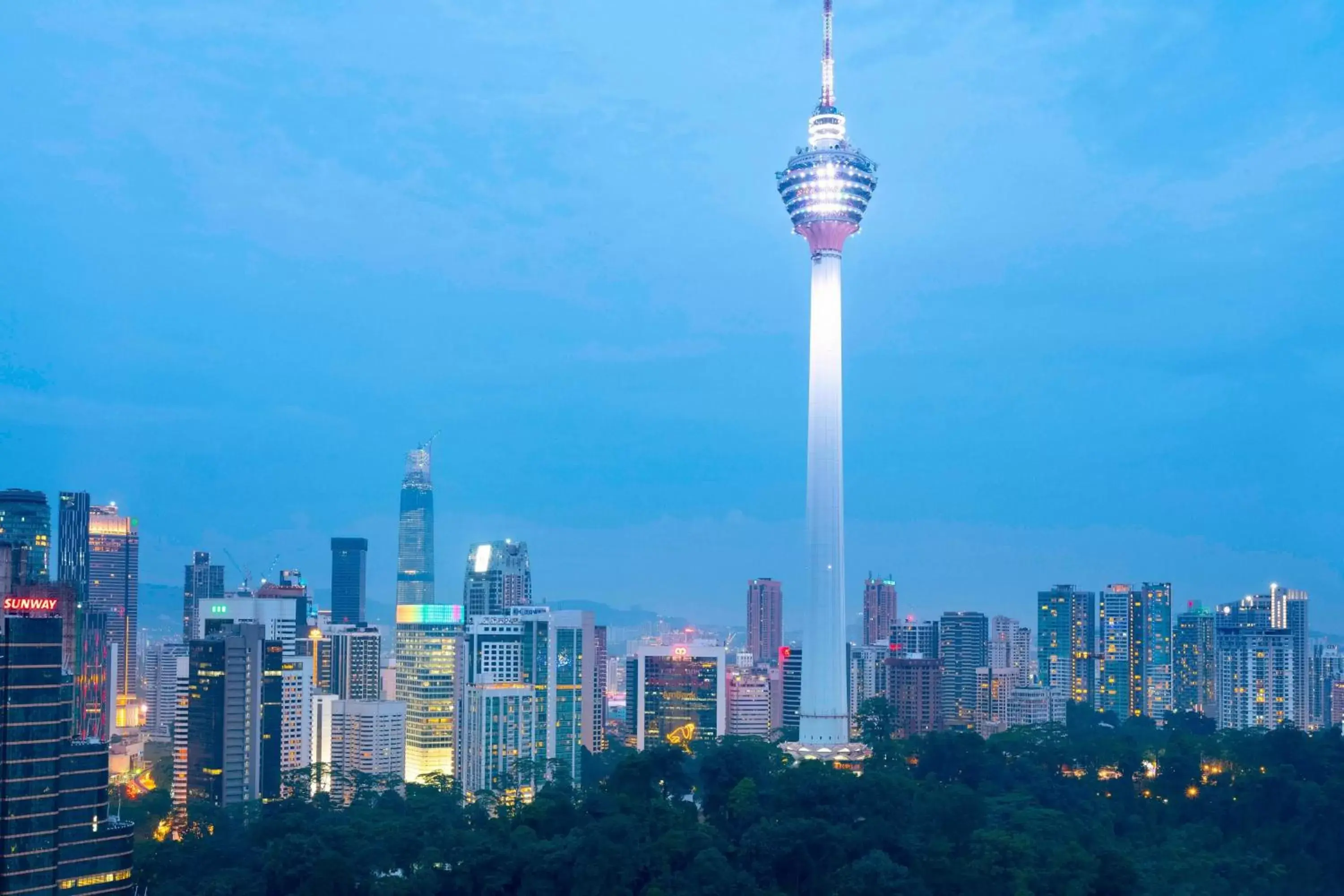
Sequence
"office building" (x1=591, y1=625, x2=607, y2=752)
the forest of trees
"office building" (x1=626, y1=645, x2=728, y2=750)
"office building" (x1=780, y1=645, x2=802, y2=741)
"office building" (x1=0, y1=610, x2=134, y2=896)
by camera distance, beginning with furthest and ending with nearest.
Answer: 1. "office building" (x1=780, y1=645, x2=802, y2=741)
2. "office building" (x1=626, y1=645, x2=728, y2=750)
3. "office building" (x1=591, y1=625, x2=607, y2=752)
4. the forest of trees
5. "office building" (x1=0, y1=610, x2=134, y2=896)

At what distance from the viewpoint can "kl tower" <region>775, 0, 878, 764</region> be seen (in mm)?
41656

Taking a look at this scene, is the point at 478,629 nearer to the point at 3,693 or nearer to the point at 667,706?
the point at 667,706

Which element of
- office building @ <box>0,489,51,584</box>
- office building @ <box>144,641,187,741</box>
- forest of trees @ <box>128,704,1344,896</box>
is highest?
office building @ <box>0,489,51,584</box>

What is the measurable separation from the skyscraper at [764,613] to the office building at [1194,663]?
81.8 ft

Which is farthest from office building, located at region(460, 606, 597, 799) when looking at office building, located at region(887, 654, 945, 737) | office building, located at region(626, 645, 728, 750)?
office building, located at region(887, 654, 945, 737)

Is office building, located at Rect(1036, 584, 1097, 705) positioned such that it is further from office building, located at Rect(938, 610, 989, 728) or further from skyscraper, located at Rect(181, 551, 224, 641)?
skyscraper, located at Rect(181, 551, 224, 641)

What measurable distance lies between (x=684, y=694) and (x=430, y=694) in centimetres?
1145

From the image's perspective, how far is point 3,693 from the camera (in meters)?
19.5

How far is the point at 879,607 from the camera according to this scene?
8112cm

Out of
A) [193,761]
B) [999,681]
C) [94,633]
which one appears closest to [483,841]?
[193,761]

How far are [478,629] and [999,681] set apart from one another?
A: 22934 mm

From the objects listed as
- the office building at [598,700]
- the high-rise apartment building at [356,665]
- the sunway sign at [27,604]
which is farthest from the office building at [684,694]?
the sunway sign at [27,604]

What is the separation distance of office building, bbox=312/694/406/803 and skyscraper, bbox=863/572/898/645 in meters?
42.6

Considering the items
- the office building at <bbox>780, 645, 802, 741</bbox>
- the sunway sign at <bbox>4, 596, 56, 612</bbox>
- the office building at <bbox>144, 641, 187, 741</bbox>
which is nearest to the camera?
the sunway sign at <bbox>4, 596, 56, 612</bbox>
